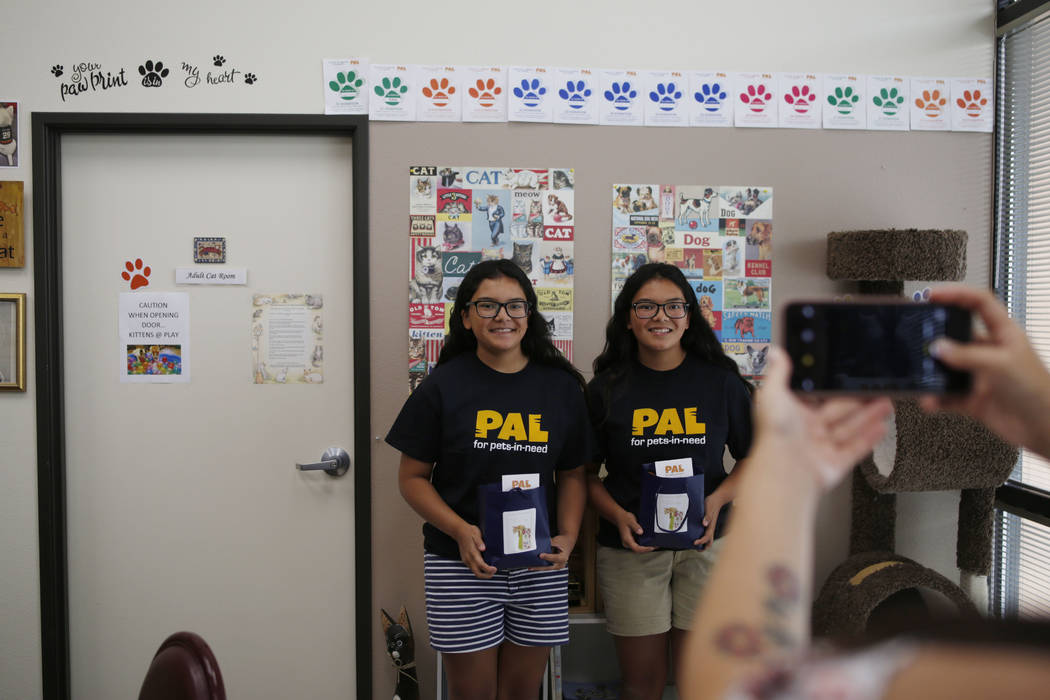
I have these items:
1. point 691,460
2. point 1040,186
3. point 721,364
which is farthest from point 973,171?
point 691,460

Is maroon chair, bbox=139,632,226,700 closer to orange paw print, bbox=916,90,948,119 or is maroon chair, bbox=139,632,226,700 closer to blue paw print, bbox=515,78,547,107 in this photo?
blue paw print, bbox=515,78,547,107

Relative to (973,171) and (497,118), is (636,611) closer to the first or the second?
(497,118)

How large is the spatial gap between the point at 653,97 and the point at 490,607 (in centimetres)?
171

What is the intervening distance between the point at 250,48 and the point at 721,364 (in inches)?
72.9

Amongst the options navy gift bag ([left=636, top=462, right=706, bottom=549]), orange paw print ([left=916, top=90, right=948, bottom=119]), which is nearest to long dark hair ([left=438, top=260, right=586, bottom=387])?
navy gift bag ([left=636, top=462, right=706, bottom=549])

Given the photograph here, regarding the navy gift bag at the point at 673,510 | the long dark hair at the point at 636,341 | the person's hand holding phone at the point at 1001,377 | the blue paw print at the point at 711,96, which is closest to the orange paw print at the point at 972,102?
the blue paw print at the point at 711,96

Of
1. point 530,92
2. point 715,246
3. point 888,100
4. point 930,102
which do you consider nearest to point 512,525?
point 715,246

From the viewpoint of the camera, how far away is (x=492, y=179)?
6.80 feet

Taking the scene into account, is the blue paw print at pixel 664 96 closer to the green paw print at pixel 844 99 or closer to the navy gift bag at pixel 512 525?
the green paw print at pixel 844 99

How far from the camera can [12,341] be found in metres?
2.05

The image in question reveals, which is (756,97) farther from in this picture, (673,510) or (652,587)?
(652,587)

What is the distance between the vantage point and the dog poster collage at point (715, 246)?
2.10 m

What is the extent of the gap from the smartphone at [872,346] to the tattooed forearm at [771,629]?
26cm

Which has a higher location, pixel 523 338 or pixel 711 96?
pixel 711 96
